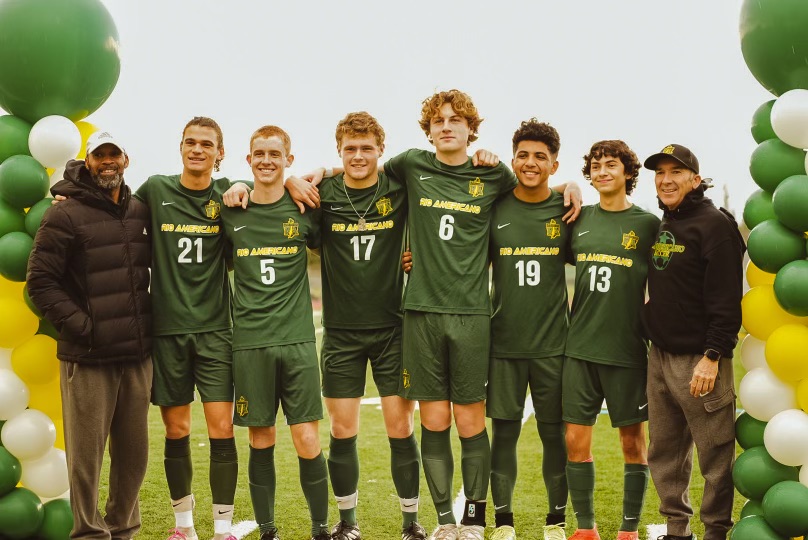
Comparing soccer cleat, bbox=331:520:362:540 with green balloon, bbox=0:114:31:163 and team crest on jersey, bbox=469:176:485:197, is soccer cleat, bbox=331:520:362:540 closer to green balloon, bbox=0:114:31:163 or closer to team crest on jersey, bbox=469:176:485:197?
team crest on jersey, bbox=469:176:485:197

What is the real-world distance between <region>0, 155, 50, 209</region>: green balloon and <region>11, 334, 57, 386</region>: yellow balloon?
2.37 feet

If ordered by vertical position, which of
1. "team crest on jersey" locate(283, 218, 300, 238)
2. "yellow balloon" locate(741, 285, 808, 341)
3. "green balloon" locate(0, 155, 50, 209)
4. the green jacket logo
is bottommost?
"yellow balloon" locate(741, 285, 808, 341)

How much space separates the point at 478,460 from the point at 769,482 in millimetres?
1429

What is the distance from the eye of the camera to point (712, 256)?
166 inches

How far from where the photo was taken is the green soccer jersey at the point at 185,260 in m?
4.58

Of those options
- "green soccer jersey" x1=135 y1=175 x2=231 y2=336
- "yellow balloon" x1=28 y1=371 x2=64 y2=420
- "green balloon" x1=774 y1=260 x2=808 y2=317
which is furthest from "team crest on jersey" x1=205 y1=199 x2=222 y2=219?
"green balloon" x1=774 y1=260 x2=808 y2=317

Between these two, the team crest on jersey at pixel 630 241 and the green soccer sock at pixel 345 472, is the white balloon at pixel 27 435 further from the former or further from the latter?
the team crest on jersey at pixel 630 241

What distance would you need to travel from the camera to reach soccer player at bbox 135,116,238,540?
458 centimetres

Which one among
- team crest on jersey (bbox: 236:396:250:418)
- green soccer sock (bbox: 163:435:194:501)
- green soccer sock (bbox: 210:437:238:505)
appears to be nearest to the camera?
team crest on jersey (bbox: 236:396:250:418)

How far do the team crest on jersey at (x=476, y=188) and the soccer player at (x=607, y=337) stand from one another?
0.57 m

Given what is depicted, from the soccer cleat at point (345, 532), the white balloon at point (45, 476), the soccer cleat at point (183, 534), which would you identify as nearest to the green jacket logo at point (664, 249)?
the soccer cleat at point (345, 532)

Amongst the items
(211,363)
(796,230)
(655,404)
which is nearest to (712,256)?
(796,230)

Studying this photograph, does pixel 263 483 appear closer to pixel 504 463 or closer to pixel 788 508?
pixel 504 463

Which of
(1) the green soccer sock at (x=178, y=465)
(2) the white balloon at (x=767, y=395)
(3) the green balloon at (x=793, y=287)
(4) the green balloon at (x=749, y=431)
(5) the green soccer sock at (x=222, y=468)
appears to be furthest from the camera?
(1) the green soccer sock at (x=178, y=465)
